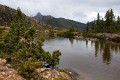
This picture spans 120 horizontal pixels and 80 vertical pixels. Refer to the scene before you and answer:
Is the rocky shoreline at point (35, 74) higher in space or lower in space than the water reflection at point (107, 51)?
higher

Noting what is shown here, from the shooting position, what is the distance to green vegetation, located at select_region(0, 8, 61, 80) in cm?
4194

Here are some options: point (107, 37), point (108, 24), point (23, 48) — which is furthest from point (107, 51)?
point (108, 24)

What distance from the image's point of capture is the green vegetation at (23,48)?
4194cm

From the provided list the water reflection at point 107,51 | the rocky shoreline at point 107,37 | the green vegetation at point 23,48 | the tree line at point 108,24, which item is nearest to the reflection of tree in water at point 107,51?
the water reflection at point 107,51

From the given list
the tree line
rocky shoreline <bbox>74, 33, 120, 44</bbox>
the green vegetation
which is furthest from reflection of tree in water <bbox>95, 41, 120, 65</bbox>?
the tree line

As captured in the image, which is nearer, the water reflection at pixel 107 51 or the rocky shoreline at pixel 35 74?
the rocky shoreline at pixel 35 74

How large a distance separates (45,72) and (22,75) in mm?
4726

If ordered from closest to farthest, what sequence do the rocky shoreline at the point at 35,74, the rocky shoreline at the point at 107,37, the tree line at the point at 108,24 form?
the rocky shoreline at the point at 35,74 → the rocky shoreline at the point at 107,37 → the tree line at the point at 108,24

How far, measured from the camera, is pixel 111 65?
55031mm

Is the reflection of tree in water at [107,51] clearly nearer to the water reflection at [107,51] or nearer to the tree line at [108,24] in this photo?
the water reflection at [107,51]

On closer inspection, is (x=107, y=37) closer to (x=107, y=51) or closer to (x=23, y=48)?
(x=107, y=51)

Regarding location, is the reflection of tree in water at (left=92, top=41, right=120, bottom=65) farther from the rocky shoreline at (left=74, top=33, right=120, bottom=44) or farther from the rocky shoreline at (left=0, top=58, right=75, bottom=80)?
the rocky shoreline at (left=74, top=33, right=120, bottom=44)

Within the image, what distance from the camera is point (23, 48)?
43.6 metres

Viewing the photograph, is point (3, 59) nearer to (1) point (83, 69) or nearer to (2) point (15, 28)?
(2) point (15, 28)
